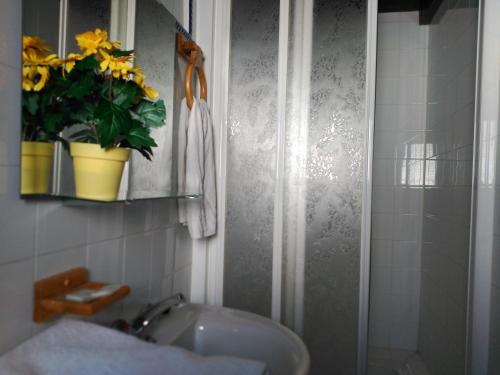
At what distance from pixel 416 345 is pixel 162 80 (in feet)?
7.31

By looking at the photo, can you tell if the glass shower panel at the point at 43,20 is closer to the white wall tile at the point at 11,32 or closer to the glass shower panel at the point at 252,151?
the white wall tile at the point at 11,32

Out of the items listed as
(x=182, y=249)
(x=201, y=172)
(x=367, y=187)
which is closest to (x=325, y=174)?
(x=367, y=187)

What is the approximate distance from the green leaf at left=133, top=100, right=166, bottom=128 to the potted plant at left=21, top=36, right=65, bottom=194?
0.17 metres

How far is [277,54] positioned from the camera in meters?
1.50

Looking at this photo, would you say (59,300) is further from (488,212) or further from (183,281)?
(488,212)

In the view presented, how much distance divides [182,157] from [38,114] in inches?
24.7

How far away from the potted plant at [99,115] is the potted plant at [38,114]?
3 centimetres

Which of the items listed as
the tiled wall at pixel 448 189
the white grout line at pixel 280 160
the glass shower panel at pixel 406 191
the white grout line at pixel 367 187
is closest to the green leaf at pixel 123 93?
the white grout line at pixel 280 160

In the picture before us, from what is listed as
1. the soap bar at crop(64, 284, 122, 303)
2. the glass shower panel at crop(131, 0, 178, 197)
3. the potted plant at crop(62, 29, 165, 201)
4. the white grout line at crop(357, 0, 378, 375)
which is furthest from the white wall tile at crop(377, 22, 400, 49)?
the soap bar at crop(64, 284, 122, 303)

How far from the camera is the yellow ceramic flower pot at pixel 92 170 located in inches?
30.1

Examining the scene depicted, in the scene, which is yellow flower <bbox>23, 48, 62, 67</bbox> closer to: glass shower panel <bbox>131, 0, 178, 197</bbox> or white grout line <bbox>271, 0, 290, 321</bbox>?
glass shower panel <bbox>131, 0, 178, 197</bbox>

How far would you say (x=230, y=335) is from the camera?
100 cm

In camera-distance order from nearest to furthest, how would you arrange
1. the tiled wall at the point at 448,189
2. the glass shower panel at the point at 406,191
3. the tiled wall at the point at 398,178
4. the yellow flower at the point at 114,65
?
the yellow flower at the point at 114,65 < the tiled wall at the point at 448,189 < the glass shower panel at the point at 406,191 < the tiled wall at the point at 398,178

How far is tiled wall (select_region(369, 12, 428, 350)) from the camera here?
243 cm
